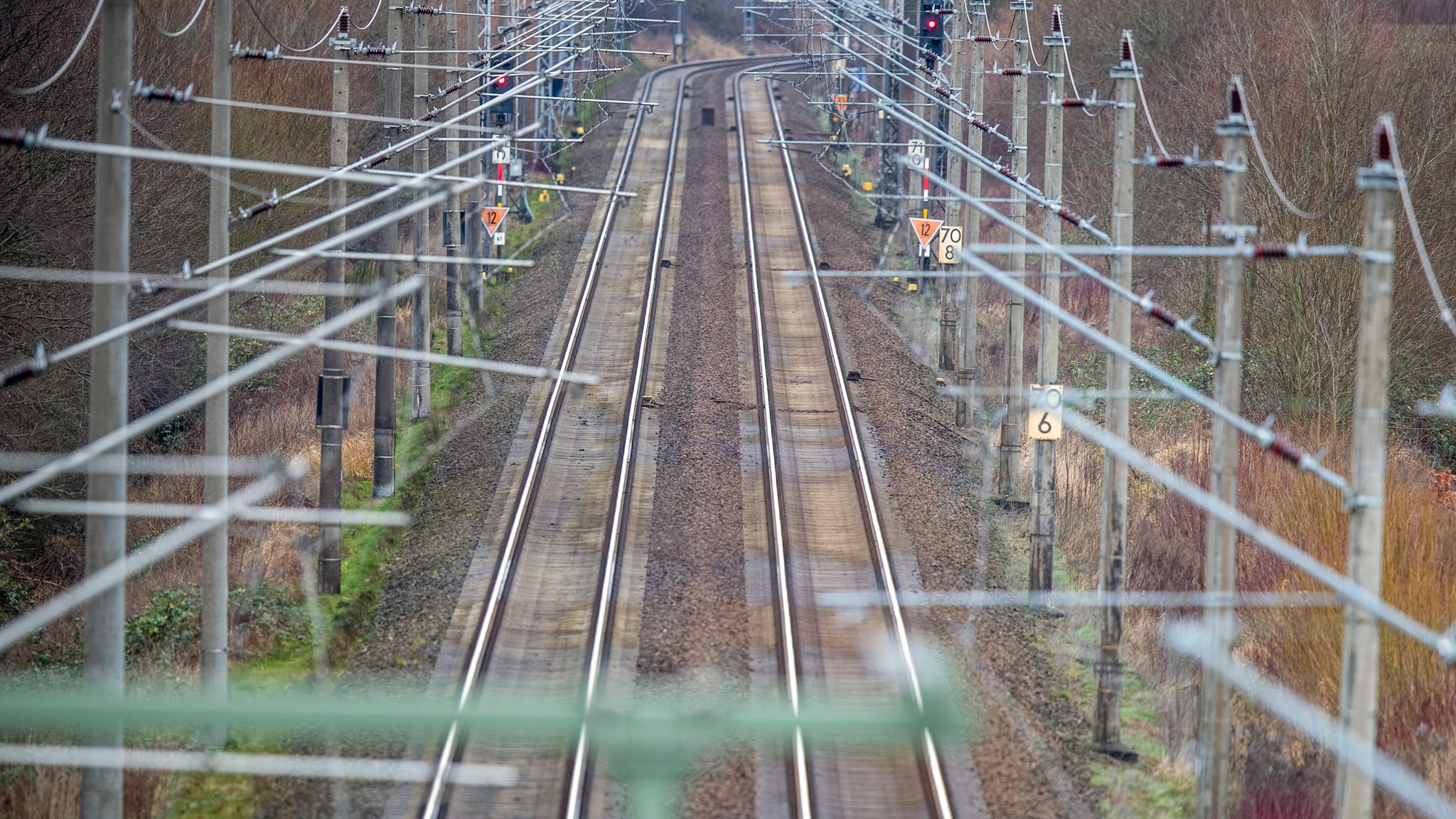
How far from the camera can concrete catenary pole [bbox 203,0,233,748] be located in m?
11.4

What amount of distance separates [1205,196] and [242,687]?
59.1 ft

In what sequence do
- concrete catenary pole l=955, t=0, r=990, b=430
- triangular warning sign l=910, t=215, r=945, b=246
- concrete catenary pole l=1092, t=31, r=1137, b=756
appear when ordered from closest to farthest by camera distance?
concrete catenary pole l=1092, t=31, r=1137, b=756
concrete catenary pole l=955, t=0, r=990, b=430
triangular warning sign l=910, t=215, r=945, b=246

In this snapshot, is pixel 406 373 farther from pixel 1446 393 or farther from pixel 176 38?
pixel 1446 393

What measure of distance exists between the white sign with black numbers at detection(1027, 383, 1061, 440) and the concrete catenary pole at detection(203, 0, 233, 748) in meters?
7.17

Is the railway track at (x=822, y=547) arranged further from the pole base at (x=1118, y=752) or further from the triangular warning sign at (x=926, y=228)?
the triangular warning sign at (x=926, y=228)

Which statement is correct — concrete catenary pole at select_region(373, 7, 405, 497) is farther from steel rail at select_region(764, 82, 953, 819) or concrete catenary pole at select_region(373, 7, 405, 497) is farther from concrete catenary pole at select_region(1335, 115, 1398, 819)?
concrete catenary pole at select_region(1335, 115, 1398, 819)

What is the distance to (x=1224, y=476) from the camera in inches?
376

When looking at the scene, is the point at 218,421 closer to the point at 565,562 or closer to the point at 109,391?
the point at 109,391

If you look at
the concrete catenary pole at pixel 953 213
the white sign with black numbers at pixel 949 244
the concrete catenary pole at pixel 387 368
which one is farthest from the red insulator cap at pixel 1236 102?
the concrete catenary pole at pixel 953 213

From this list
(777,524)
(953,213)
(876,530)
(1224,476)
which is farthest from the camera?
(953,213)

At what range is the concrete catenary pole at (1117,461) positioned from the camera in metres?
11.7

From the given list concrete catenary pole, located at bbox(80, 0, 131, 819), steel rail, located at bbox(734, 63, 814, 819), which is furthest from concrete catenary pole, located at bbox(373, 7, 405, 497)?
concrete catenary pole, located at bbox(80, 0, 131, 819)

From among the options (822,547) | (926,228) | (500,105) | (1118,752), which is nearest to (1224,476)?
(1118,752)

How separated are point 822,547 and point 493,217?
40.4 feet
